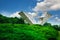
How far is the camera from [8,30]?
15.3 metres

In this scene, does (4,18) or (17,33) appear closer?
(17,33)

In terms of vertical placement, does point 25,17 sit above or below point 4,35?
above

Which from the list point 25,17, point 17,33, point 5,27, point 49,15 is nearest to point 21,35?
point 17,33

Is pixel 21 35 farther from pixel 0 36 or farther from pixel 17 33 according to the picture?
pixel 0 36

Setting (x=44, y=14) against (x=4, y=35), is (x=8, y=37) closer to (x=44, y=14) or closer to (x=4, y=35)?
(x=4, y=35)

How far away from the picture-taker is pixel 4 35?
14531mm

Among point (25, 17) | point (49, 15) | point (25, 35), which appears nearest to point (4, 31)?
point (25, 35)

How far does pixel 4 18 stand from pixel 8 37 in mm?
23391

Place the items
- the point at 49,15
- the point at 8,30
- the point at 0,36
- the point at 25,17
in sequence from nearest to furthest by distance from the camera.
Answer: the point at 0,36, the point at 8,30, the point at 25,17, the point at 49,15

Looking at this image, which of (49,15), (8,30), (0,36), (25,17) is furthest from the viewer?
(49,15)

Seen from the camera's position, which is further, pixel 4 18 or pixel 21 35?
pixel 4 18

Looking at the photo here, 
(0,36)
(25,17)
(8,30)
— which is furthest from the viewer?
(25,17)

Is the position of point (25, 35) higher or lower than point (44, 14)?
lower

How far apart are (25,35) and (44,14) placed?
26392 mm
